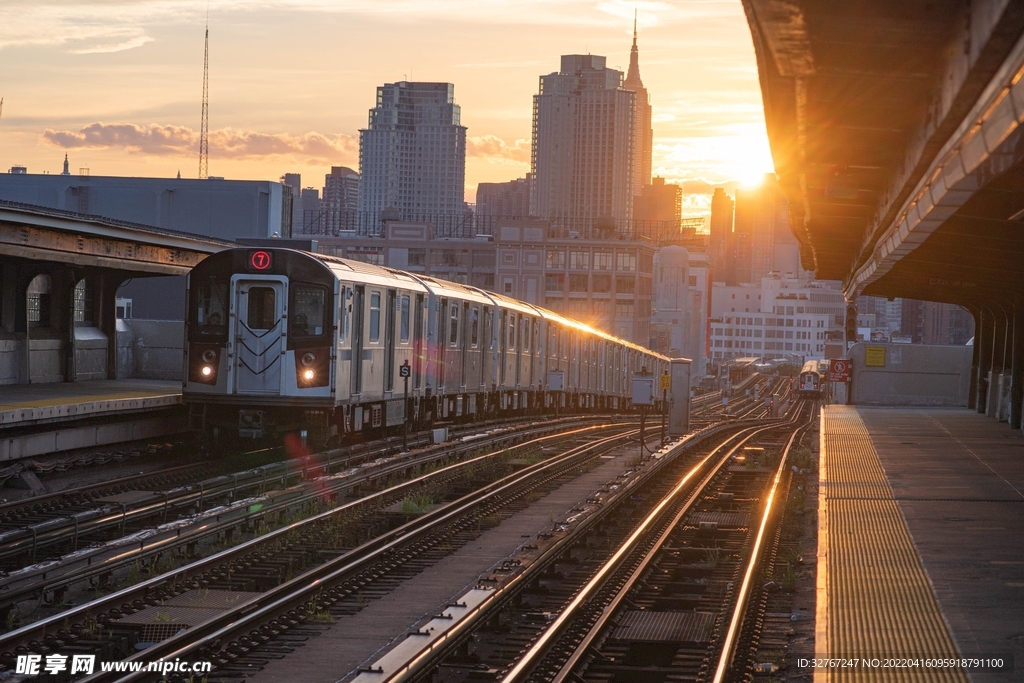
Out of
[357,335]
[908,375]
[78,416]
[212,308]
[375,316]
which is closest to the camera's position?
[78,416]

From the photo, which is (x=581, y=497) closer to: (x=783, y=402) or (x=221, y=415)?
(x=221, y=415)

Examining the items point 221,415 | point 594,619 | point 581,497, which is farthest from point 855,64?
point 221,415

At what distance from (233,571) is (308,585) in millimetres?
1097

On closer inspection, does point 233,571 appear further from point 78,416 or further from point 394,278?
point 394,278

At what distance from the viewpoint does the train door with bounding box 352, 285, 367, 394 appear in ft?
56.6

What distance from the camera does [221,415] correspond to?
17109mm

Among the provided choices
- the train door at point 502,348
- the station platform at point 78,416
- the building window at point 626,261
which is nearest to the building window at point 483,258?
the building window at point 626,261

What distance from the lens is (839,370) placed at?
34250mm

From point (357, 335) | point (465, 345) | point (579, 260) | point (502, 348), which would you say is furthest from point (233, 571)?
point (579, 260)

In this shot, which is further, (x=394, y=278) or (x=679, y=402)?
(x=679, y=402)

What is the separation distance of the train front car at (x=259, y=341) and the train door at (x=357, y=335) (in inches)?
31.1

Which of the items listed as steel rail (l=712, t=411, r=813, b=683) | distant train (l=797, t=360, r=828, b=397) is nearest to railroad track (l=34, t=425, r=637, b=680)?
steel rail (l=712, t=411, r=813, b=683)

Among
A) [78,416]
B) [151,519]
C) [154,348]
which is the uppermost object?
[154,348]

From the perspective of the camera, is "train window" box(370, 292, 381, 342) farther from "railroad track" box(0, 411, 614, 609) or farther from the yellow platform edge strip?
the yellow platform edge strip
